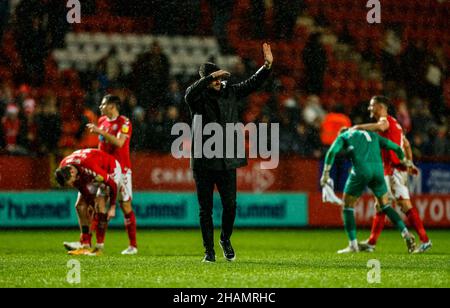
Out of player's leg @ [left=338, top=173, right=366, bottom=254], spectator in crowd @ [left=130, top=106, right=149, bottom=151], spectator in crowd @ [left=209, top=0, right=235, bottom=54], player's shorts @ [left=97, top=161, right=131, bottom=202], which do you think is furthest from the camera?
spectator in crowd @ [left=209, top=0, right=235, bottom=54]

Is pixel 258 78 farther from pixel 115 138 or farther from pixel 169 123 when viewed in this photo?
pixel 169 123

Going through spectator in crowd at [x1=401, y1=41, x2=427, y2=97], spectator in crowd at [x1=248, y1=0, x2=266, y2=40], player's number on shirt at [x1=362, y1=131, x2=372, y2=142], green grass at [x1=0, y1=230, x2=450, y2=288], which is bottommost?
green grass at [x1=0, y1=230, x2=450, y2=288]

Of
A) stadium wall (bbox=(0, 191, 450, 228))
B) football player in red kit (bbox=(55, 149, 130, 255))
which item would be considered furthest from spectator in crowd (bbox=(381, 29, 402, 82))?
football player in red kit (bbox=(55, 149, 130, 255))

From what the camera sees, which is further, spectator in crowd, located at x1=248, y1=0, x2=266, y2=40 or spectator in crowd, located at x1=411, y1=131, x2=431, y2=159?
spectator in crowd, located at x1=248, y1=0, x2=266, y2=40

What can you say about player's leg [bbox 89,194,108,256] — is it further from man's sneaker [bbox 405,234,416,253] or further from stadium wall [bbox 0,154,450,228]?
stadium wall [bbox 0,154,450,228]

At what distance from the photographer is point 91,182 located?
11.6 m

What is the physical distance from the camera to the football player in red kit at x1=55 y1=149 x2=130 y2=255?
11.4 metres

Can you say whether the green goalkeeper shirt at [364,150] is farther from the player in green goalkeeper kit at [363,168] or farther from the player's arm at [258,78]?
the player's arm at [258,78]

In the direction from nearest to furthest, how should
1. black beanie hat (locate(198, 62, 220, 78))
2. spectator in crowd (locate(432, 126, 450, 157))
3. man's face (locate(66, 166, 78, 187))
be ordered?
black beanie hat (locate(198, 62, 220, 78)) → man's face (locate(66, 166, 78, 187)) → spectator in crowd (locate(432, 126, 450, 157))

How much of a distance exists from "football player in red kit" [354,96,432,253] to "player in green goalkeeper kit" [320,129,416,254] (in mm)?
187

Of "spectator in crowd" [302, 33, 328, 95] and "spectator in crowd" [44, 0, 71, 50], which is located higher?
"spectator in crowd" [44, 0, 71, 50]
